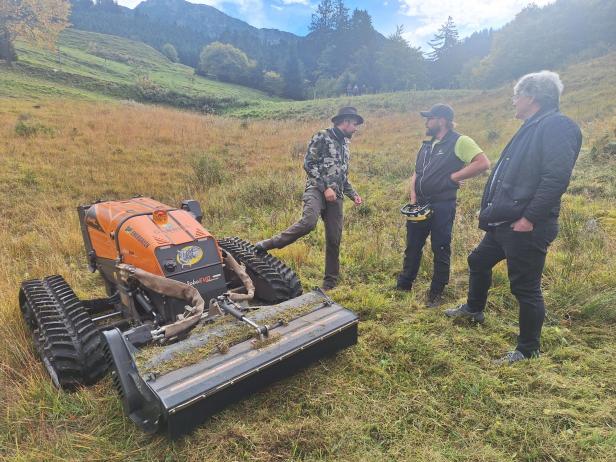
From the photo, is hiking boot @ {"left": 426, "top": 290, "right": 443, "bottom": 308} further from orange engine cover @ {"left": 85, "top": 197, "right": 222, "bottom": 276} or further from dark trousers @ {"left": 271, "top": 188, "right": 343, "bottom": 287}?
orange engine cover @ {"left": 85, "top": 197, "right": 222, "bottom": 276}

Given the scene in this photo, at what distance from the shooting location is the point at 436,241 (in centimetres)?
444

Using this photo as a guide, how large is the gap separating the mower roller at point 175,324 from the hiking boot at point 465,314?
1308mm

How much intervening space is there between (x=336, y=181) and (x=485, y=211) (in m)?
1.90

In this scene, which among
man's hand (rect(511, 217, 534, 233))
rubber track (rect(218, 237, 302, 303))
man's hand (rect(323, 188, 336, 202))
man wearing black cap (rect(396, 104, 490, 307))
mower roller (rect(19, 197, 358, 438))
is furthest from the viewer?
man's hand (rect(323, 188, 336, 202))

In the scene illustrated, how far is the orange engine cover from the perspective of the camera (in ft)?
10.9

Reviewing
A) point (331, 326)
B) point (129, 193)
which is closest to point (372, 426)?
point (331, 326)

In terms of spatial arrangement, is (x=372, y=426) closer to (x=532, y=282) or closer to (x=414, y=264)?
(x=532, y=282)

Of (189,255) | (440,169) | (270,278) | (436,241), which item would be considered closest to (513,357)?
(436,241)

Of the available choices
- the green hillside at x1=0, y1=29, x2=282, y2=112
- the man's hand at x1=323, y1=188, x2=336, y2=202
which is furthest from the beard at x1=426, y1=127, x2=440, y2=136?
the green hillside at x1=0, y1=29, x2=282, y2=112

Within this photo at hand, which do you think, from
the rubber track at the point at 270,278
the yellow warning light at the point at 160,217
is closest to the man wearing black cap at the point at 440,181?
the rubber track at the point at 270,278

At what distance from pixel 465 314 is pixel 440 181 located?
4.45ft

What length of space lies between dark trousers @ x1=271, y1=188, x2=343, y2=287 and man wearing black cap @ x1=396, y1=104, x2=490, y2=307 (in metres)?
0.85

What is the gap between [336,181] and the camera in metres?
4.88

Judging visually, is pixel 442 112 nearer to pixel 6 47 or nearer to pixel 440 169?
pixel 440 169
